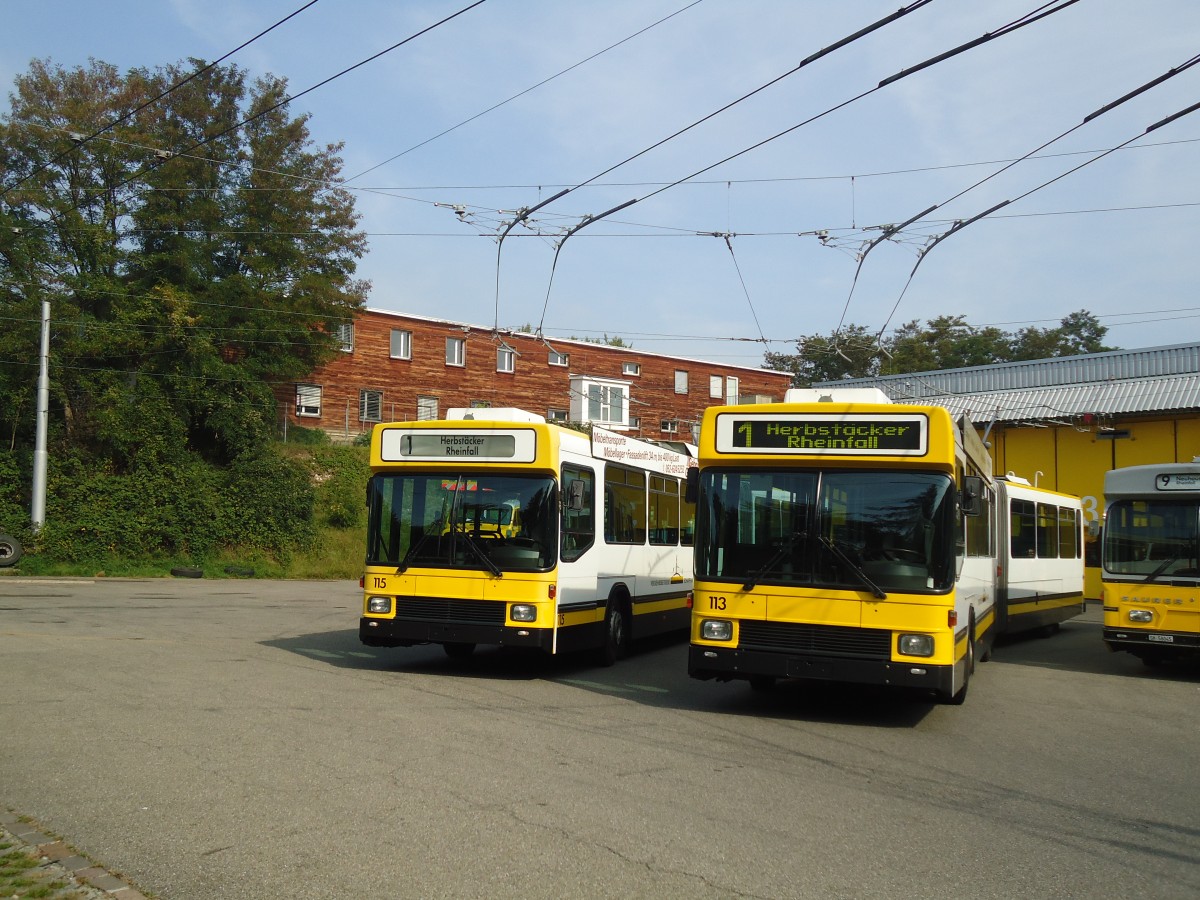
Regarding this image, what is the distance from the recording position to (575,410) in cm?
5156

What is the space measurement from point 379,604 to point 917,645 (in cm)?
611

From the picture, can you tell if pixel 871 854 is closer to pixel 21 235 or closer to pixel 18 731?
pixel 18 731

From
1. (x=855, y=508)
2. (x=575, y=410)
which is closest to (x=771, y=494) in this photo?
(x=855, y=508)

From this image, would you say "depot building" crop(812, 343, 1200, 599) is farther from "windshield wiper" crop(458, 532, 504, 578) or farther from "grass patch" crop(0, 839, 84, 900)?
"grass patch" crop(0, 839, 84, 900)

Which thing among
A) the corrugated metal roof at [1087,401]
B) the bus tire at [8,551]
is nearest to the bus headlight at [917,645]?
the corrugated metal roof at [1087,401]

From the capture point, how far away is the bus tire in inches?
1182

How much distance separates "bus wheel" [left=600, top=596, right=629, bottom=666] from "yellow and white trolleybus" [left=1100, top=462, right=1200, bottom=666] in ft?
20.9

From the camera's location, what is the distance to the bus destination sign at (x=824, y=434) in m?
10.1

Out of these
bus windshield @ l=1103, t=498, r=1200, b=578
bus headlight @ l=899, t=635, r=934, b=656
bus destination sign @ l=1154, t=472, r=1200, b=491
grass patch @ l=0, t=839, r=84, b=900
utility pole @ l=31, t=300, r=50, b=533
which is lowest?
grass patch @ l=0, t=839, r=84, b=900

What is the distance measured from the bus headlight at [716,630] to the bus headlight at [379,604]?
4051 mm

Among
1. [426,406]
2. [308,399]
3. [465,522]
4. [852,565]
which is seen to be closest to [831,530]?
[852,565]

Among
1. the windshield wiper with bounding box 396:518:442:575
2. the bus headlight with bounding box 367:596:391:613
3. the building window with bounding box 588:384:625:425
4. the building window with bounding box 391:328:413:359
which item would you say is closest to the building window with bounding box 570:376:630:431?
the building window with bounding box 588:384:625:425

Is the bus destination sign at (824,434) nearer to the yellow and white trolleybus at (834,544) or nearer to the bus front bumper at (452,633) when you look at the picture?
the yellow and white trolleybus at (834,544)

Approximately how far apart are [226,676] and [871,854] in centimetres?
811
